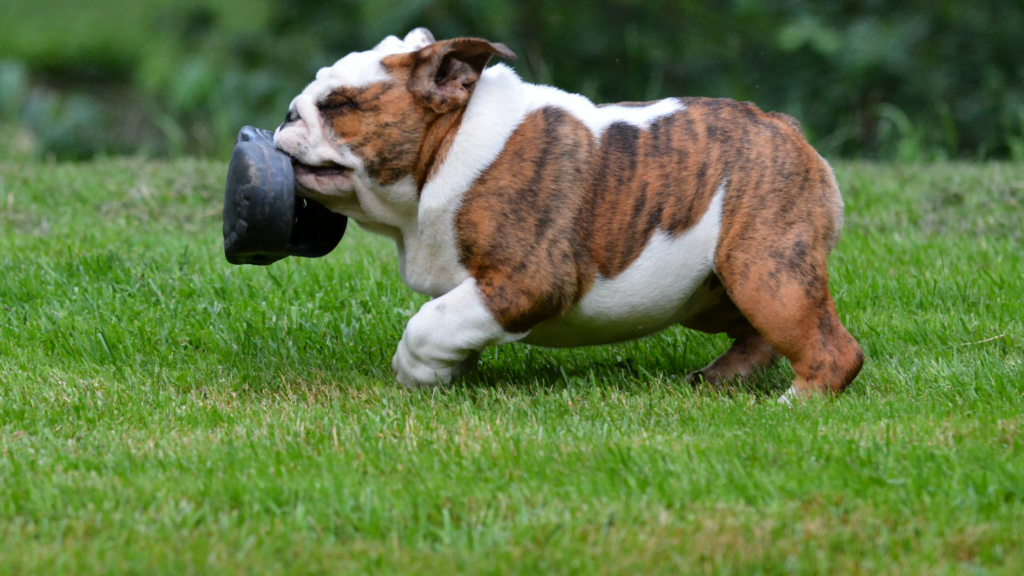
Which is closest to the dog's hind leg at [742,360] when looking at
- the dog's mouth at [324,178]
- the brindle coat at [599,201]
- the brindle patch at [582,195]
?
the brindle coat at [599,201]

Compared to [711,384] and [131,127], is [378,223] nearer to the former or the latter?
[711,384]

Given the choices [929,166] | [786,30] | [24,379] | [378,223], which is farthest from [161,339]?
[786,30]

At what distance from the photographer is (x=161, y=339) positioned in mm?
4438

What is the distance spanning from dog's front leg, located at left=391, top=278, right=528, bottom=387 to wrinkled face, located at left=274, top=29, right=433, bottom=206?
17.9 inches

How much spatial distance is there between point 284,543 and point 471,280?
127cm

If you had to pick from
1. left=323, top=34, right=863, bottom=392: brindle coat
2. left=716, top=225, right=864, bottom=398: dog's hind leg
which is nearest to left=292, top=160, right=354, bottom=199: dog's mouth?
left=323, top=34, right=863, bottom=392: brindle coat

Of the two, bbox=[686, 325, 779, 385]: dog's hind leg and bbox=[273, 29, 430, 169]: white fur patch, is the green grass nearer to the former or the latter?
bbox=[686, 325, 779, 385]: dog's hind leg

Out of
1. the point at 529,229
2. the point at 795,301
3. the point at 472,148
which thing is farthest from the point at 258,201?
the point at 795,301

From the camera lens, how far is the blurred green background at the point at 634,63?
10.2 meters

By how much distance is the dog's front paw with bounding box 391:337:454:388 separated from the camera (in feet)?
12.2

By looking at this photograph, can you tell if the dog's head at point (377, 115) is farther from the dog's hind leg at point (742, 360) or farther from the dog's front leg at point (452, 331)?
the dog's hind leg at point (742, 360)

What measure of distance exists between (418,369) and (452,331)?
256 millimetres

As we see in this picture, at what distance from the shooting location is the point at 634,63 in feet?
37.0

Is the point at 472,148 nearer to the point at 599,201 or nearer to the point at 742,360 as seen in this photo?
the point at 599,201
